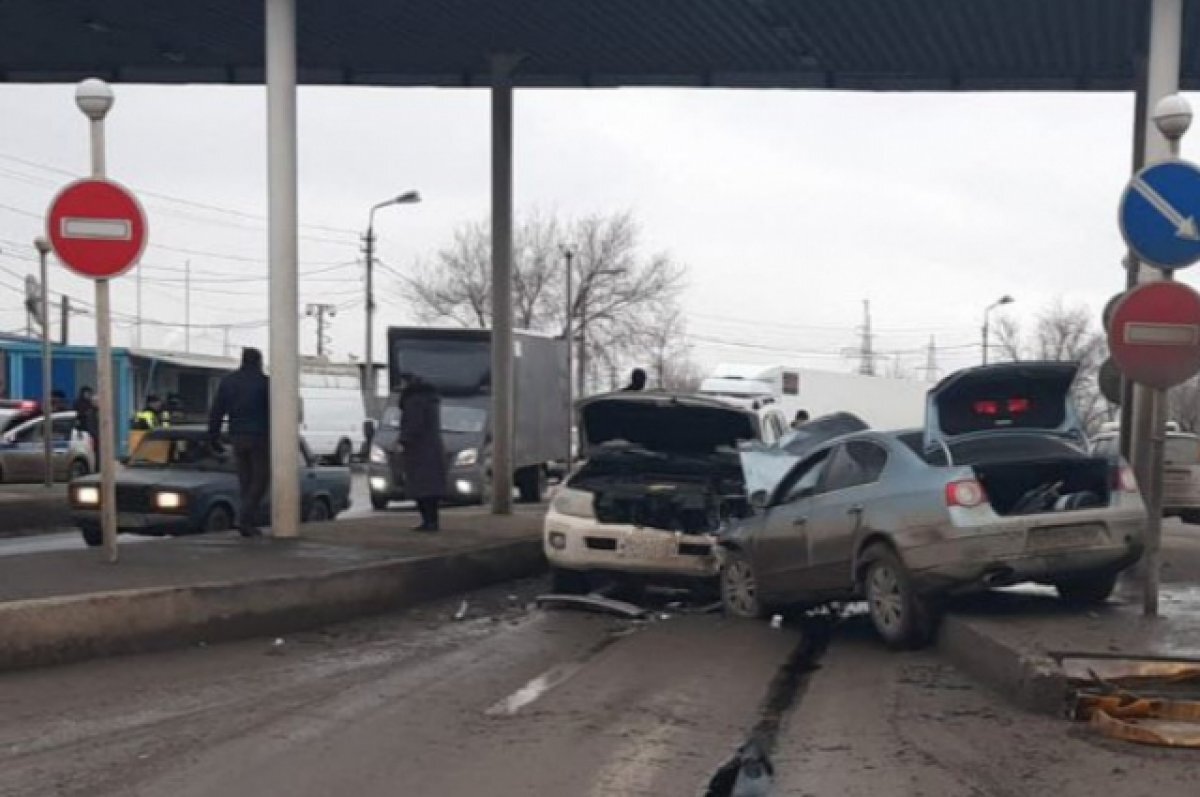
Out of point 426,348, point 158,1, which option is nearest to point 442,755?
point 158,1

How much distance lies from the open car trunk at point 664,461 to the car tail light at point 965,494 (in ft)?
11.1

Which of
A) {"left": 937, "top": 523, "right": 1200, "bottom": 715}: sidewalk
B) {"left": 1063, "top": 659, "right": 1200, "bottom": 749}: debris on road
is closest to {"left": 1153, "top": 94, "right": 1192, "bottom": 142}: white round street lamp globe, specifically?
{"left": 937, "top": 523, "right": 1200, "bottom": 715}: sidewalk

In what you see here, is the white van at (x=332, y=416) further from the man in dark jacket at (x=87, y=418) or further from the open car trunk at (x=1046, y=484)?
the open car trunk at (x=1046, y=484)

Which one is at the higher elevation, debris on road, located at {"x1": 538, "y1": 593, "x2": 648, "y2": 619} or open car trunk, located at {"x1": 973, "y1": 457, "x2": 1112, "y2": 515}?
open car trunk, located at {"x1": 973, "y1": 457, "x2": 1112, "y2": 515}

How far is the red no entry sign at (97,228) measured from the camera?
9.84m

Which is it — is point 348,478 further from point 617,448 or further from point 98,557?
point 98,557

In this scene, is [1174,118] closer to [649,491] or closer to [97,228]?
[649,491]

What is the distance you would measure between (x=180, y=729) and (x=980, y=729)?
13.2 feet

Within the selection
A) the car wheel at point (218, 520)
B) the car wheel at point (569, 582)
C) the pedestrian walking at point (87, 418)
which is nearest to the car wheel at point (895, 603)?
the car wheel at point (569, 582)

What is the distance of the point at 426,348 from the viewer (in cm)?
2350

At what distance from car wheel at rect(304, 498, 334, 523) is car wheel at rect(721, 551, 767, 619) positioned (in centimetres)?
657

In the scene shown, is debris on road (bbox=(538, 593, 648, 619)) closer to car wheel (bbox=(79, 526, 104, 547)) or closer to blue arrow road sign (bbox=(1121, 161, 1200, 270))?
blue arrow road sign (bbox=(1121, 161, 1200, 270))

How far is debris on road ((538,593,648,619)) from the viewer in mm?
11484

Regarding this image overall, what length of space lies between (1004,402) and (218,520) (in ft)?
28.5
